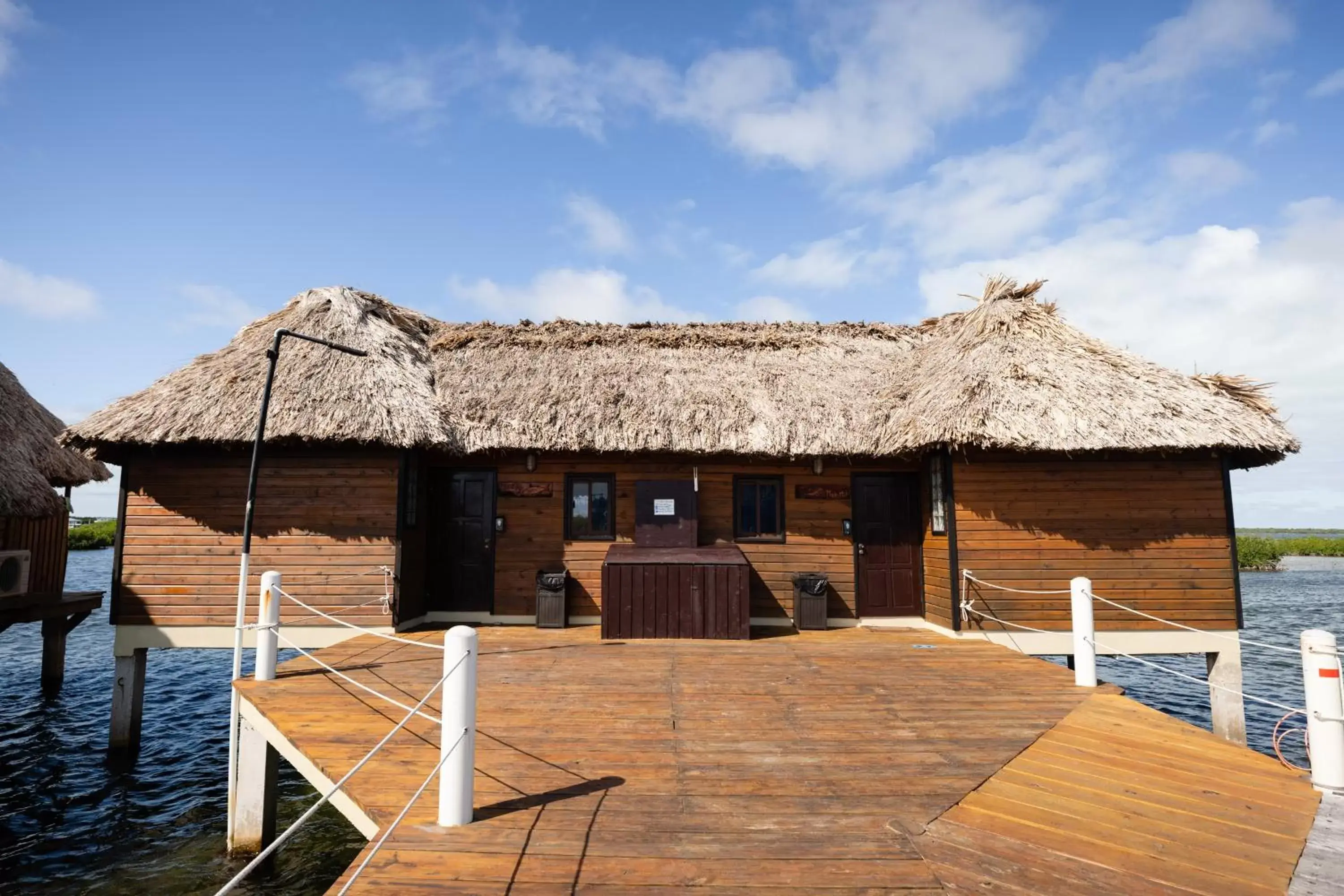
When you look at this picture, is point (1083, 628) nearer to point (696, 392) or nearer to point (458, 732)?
point (458, 732)

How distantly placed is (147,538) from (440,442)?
4463 mm

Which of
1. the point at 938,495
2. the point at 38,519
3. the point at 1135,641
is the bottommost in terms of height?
the point at 1135,641

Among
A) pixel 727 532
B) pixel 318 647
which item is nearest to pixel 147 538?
pixel 318 647

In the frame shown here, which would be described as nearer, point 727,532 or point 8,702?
point 727,532

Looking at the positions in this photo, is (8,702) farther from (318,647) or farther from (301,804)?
(301,804)

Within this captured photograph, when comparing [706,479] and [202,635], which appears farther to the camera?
[706,479]

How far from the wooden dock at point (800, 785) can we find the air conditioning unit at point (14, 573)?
7.81m

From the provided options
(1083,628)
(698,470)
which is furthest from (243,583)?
(1083,628)

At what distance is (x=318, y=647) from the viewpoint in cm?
929

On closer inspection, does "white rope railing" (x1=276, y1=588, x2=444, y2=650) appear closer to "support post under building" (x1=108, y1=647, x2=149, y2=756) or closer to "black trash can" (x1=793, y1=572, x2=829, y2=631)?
"support post under building" (x1=108, y1=647, x2=149, y2=756)

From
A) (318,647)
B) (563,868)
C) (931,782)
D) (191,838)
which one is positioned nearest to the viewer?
(563,868)

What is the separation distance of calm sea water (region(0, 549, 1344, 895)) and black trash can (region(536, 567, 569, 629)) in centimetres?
361

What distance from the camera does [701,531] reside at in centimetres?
1074

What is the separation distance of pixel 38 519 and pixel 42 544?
680 mm
